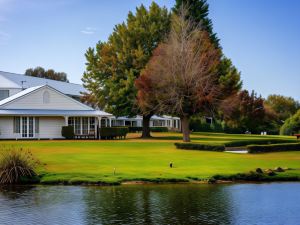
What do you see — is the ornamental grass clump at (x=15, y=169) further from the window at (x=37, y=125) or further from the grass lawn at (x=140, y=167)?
the window at (x=37, y=125)

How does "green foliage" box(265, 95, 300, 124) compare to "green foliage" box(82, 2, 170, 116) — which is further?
"green foliage" box(265, 95, 300, 124)

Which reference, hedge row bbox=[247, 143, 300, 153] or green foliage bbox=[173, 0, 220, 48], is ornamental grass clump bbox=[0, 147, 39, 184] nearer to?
hedge row bbox=[247, 143, 300, 153]

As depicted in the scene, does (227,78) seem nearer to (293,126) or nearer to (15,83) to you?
(293,126)

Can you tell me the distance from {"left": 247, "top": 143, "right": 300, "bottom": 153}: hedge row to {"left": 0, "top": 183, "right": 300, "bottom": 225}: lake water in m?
17.6

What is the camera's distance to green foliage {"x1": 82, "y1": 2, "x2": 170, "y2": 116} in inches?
2462

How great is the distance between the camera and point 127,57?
64125mm

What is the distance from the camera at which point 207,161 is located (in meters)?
32.5

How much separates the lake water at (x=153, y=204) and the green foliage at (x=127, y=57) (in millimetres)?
39485

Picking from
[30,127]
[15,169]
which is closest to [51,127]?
[30,127]

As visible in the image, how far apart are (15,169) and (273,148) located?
25809 millimetres

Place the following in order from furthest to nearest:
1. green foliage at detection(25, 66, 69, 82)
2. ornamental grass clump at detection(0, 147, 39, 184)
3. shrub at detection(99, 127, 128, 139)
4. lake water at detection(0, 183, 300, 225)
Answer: green foliage at detection(25, 66, 69, 82) < shrub at detection(99, 127, 128, 139) < ornamental grass clump at detection(0, 147, 39, 184) < lake water at detection(0, 183, 300, 225)

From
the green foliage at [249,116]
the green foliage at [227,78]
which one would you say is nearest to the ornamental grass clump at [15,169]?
the green foliage at [227,78]

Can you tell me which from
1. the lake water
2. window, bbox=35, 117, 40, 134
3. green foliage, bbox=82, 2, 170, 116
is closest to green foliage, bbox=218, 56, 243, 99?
green foliage, bbox=82, 2, 170, 116

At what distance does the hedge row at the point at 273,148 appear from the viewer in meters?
40.6
